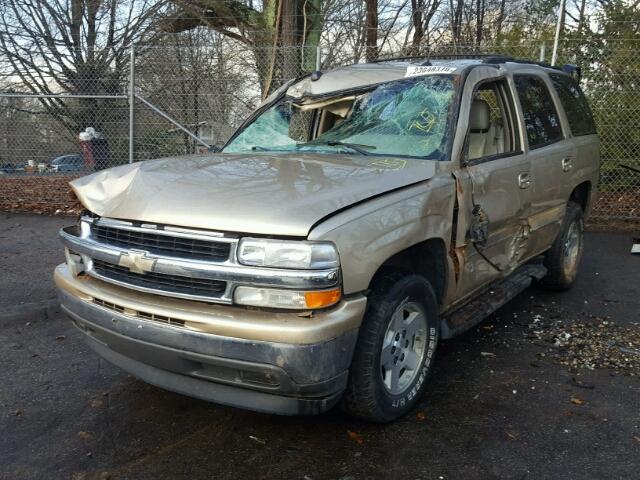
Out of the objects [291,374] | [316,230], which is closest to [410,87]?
[316,230]

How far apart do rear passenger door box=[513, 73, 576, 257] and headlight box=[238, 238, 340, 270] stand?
2.46m

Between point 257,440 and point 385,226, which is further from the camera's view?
point 257,440

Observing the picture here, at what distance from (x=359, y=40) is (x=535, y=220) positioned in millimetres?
10045

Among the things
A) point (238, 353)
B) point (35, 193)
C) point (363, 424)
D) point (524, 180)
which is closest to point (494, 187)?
point (524, 180)

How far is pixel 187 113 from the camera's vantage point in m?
9.27

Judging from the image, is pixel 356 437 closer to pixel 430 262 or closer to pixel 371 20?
pixel 430 262

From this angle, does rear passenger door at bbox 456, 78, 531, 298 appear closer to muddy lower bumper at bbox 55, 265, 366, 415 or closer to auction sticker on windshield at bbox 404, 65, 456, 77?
auction sticker on windshield at bbox 404, 65, 456, 77

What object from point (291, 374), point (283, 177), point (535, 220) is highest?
point (283, 177)

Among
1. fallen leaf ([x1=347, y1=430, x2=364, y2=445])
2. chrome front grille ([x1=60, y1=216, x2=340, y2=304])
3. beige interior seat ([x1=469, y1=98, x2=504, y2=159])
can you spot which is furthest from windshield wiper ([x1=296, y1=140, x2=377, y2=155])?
fallen leaf ([x1=347, y1=430, x2=364, y2=445])

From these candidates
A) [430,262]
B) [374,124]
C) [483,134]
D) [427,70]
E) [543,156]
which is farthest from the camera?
[543,156]

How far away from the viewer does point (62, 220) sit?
848 cm

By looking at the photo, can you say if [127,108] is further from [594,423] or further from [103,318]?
[594,423]

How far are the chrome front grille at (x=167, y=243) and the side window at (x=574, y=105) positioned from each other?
389 centimetres

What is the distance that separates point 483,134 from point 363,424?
7.69 ft
